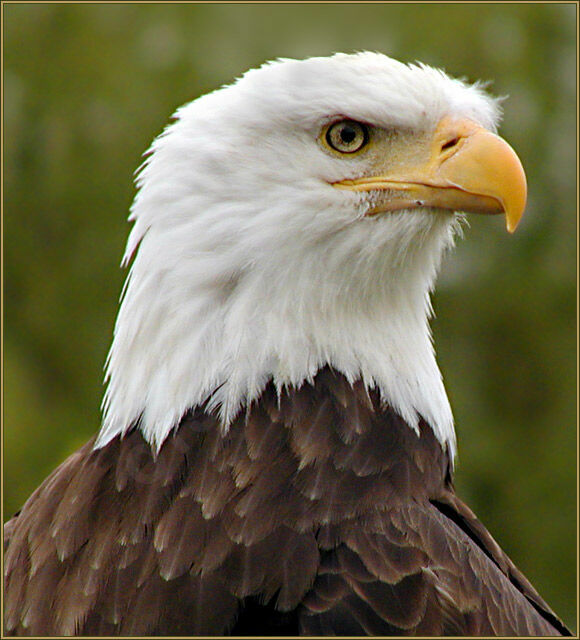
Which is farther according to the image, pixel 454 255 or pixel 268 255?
pixel 454 255

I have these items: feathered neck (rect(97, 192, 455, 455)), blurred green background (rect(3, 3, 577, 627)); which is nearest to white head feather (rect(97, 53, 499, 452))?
feathered neck (rect(97, 192, 455, 455))

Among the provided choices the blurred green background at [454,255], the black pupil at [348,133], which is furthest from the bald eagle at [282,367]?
the blurred green background at [454,255]

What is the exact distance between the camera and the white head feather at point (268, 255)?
235 cm

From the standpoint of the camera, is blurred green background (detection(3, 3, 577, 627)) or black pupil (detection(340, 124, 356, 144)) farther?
blurred green background (detection(3, 3, 577, 627))

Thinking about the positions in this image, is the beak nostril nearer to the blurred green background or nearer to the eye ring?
the eye ring

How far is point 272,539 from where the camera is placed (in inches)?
84.6

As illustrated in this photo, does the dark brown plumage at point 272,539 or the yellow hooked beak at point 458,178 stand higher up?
the yellow hooked beak at point 458,178

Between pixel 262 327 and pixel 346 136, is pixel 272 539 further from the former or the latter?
pixel 346 136

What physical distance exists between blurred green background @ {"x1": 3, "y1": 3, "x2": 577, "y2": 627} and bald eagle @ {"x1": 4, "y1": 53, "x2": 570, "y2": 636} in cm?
315

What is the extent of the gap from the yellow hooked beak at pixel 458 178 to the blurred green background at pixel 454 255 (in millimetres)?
3181

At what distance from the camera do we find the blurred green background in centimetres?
562

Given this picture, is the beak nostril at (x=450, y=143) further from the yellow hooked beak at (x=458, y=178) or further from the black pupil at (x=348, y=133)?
the black pupil at (x=348, y=133)

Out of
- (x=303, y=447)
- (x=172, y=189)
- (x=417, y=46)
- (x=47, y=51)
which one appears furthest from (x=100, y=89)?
(x=303, y=447)

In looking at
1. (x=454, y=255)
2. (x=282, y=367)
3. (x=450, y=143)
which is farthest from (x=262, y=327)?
(x=454, y=255)
